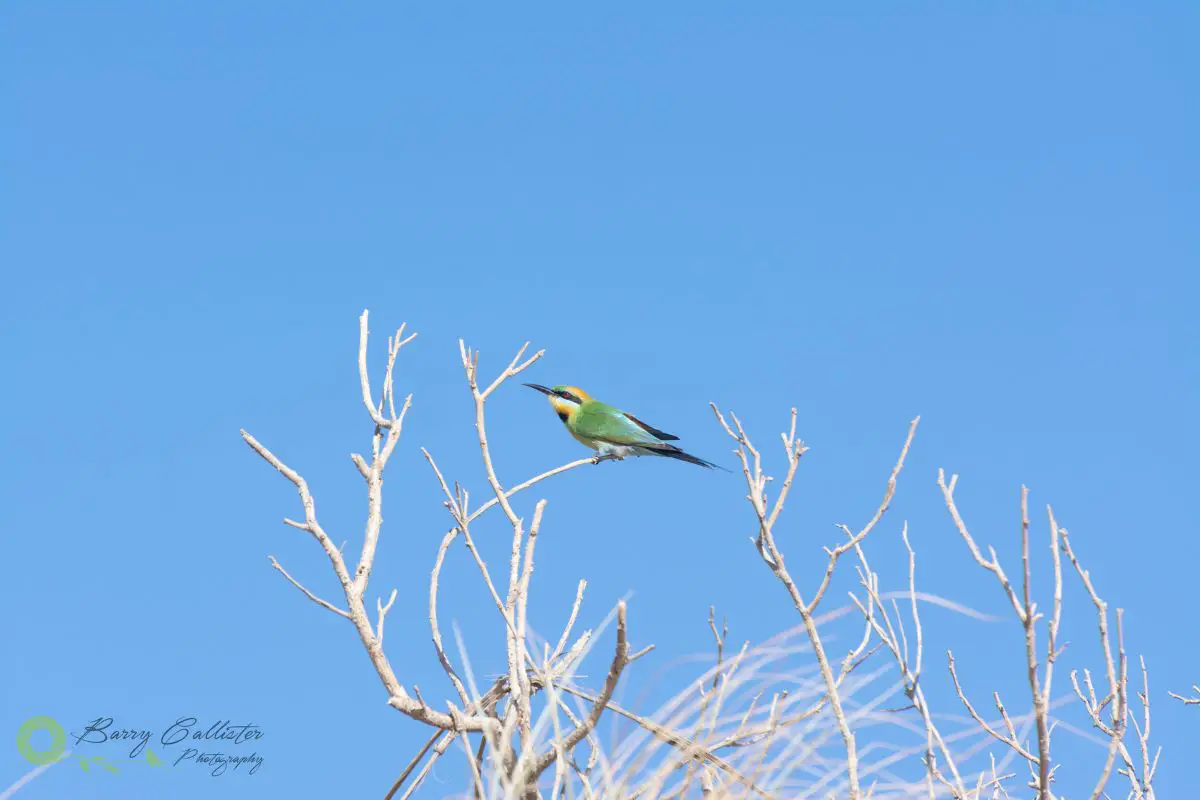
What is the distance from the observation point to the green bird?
24.6 ft

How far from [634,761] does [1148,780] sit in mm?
1532

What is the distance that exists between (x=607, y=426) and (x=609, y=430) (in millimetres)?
55

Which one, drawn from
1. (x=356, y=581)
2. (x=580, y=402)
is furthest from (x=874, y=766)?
(x=580, y=402)

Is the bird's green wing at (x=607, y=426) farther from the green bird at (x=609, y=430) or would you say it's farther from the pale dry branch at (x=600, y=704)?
the pale dry branch at (x=600, y=704)

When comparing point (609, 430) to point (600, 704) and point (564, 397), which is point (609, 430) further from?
point (600, 704)

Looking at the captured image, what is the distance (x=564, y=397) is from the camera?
28.2 feet

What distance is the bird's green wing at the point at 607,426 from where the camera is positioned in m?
7.64

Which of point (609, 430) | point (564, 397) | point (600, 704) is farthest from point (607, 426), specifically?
point (600, 704)

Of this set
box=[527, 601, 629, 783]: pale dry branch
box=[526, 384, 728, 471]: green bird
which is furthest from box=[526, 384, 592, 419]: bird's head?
box=[527, 601, 629, 783]: pale dry branch

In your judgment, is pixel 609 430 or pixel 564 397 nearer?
pixel 609 430

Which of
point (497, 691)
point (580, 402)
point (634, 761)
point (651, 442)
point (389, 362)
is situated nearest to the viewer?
point (634, 761)

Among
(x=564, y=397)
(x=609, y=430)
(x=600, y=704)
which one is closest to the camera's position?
(x=600, y=704)

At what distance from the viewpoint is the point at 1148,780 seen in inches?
121

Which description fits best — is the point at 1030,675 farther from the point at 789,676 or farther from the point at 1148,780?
the point at 1148,780
